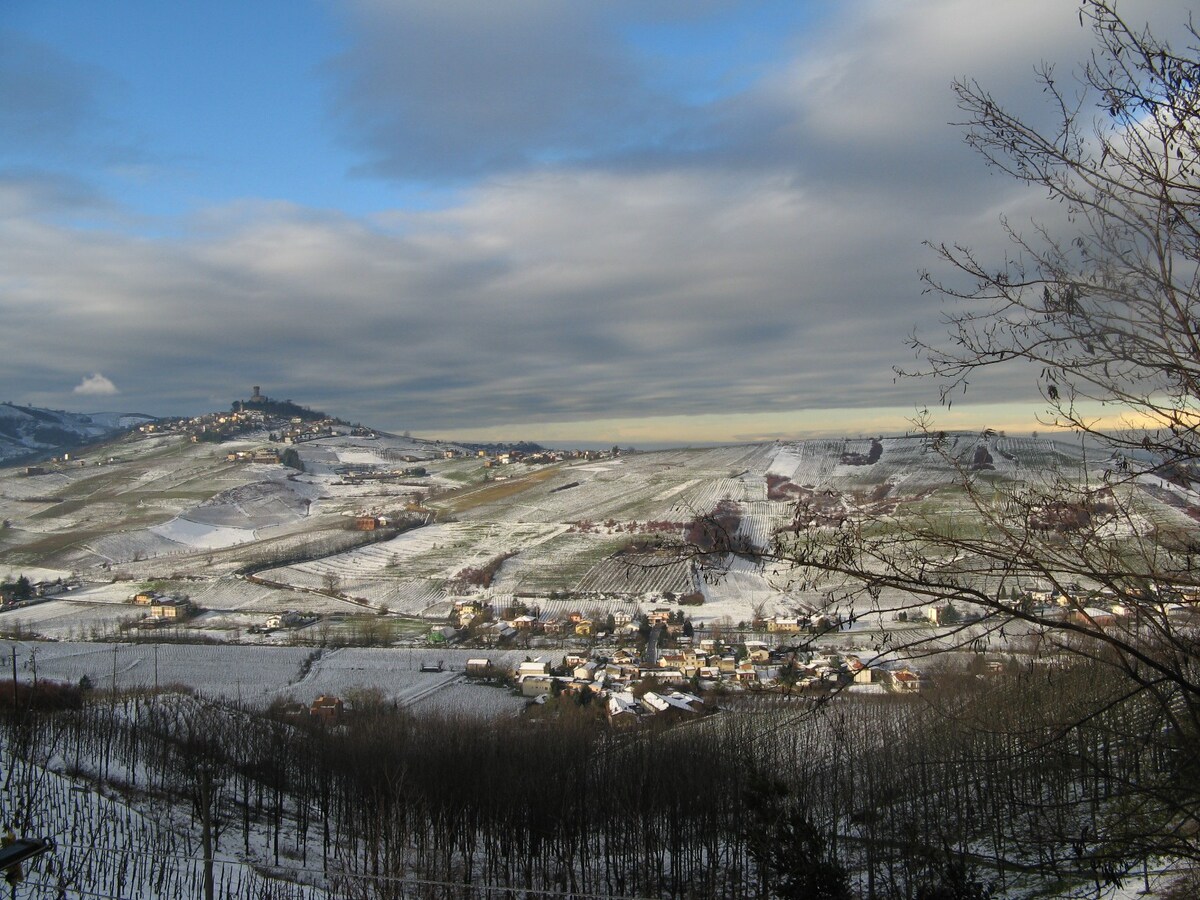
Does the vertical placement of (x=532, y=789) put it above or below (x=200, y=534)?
below

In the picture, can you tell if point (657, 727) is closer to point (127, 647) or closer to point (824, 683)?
point (824, 683)

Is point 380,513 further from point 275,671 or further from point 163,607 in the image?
point 275,671

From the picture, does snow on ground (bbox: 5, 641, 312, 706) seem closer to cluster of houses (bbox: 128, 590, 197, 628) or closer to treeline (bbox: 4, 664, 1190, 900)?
cluster of houses (bbox: 128, 590, 197, 628)

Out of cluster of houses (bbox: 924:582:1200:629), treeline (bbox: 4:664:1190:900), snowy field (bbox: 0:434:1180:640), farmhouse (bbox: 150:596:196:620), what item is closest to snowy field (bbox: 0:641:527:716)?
farmhouse (bbox: 150:596:196:620)

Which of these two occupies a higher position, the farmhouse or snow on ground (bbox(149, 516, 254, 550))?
snow on ground (bbox(149, 516, 254, 550))

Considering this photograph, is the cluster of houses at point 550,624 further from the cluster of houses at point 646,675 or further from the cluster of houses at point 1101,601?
the cluster of houses at point 1101,601

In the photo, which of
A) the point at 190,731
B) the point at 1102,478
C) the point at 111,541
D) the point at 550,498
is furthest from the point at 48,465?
the point at 1102,478

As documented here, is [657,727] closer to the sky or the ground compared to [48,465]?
closer to the ground

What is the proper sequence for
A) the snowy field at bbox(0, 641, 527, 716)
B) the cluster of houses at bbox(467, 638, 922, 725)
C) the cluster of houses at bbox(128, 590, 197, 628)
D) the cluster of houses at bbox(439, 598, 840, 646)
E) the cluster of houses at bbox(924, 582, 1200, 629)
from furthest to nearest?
the cluster of houses at bbox(128, 590, 197, 628)
the cluster of houses at bbox(439, 598, 840, 646)
the snowy field at bbox(0, 641, 527, 716)
the cluster of houses at bbox(467, 638, 922, 725)
the cluster of houses at bbox(924, 582, 1200, 629)

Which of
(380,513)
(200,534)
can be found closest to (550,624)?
(380,513)

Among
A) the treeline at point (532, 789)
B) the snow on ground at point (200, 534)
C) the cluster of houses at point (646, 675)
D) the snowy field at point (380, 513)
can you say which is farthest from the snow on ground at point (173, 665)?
the snow on ground at point (200, 534)

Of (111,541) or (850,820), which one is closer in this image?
(850,820)
